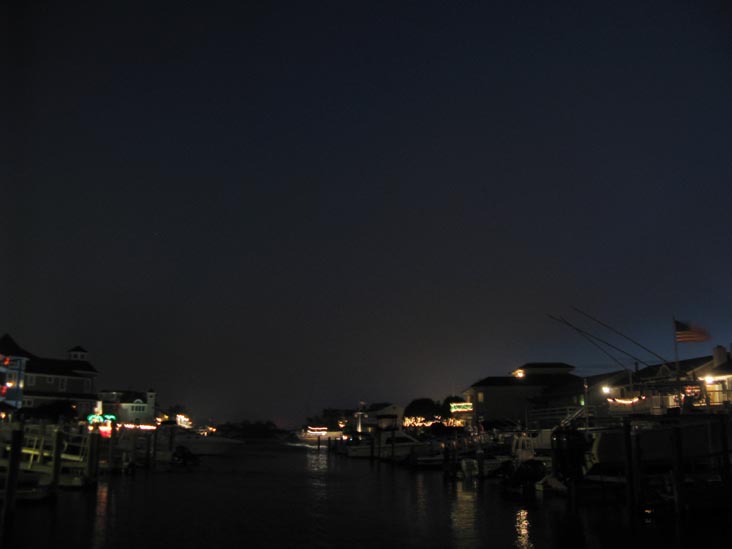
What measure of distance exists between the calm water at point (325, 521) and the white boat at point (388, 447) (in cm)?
3389

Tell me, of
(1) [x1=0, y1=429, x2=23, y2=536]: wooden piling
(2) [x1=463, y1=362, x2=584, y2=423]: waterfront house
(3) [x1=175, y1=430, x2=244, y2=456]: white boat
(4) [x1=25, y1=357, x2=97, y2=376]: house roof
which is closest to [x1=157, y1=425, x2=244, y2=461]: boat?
(3) [x1=175, y1=430, x2=244, y2=456]: white boat

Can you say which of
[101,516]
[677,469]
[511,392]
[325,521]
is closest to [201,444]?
[511,392]

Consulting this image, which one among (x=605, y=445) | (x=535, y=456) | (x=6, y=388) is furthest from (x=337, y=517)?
(x=6, y=388)

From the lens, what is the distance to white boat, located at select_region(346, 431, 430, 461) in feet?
267

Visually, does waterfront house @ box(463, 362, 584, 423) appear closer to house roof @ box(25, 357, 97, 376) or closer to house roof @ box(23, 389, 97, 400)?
house roof @ box(23, 389, 97, 400)

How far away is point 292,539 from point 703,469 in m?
22.6

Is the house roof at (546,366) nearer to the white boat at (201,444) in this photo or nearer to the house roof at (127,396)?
the white boat at (201,444)

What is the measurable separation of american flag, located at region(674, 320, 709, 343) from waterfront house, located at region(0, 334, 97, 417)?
222 ft

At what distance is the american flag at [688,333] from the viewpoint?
39125 millimetres

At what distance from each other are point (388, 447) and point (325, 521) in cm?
→ 5617

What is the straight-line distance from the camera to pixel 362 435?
113125 millimetres

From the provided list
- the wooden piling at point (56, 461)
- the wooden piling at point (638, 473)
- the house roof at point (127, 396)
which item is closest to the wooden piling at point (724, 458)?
the wooden piling at point (638, 473)

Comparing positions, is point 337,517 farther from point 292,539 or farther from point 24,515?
point 24,515

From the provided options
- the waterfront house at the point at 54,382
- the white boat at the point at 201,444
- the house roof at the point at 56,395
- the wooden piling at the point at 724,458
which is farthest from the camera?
the white boat at the point at 201,444
